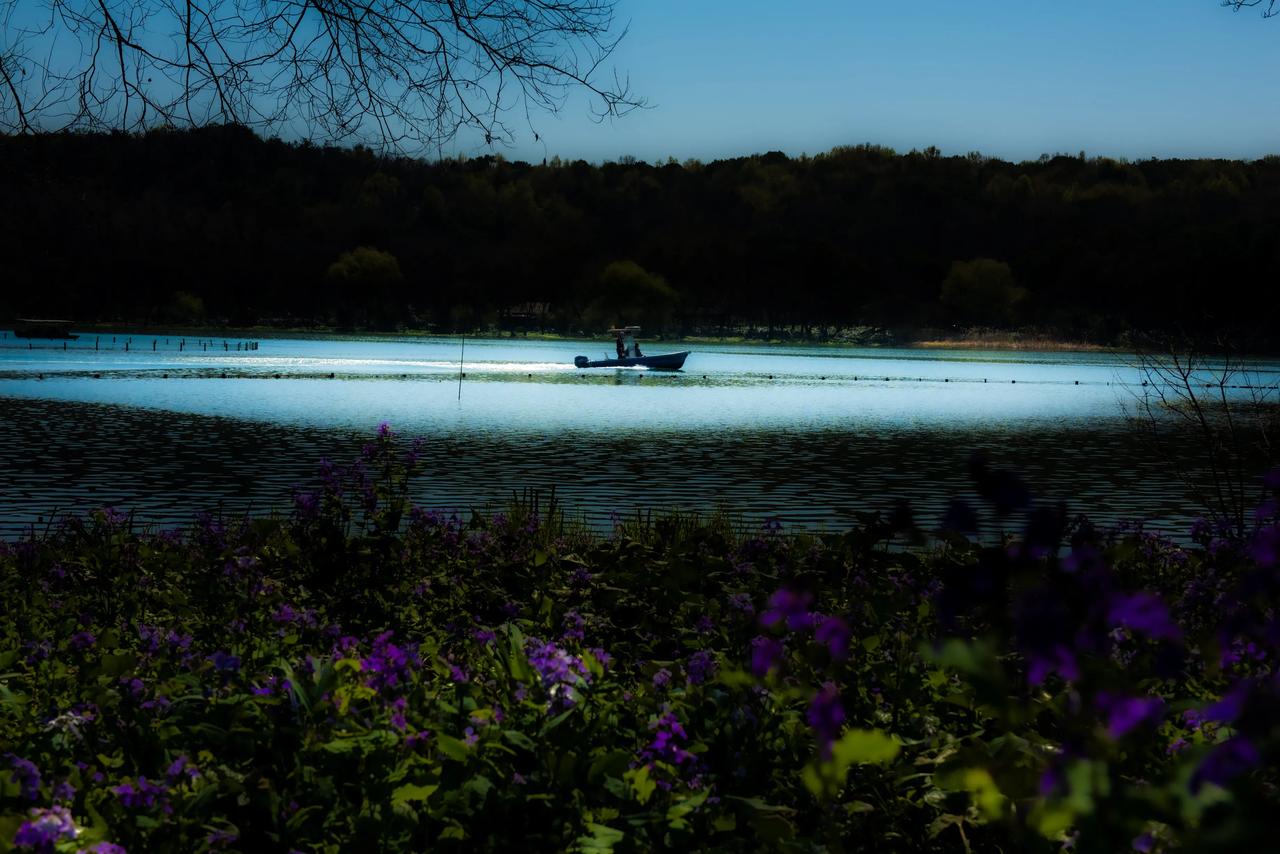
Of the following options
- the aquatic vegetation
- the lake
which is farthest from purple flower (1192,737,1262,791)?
the lake

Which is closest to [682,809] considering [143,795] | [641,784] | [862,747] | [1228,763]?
[641,784]

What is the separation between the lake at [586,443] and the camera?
66.2 ft

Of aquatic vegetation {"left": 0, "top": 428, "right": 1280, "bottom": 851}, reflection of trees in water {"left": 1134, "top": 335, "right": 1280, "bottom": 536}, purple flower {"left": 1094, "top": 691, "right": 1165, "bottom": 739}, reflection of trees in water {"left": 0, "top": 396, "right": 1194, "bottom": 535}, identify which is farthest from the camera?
reflection of trees in water {"left": 0, "top": 396, "right": 1194, "bottom": 535}

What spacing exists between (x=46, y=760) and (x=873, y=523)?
5531mm

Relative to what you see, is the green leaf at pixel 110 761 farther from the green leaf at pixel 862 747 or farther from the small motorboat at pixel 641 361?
the small motorboat at pixel 641 361

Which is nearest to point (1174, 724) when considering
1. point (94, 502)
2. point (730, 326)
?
point (94, 502)

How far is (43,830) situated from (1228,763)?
2924 mm

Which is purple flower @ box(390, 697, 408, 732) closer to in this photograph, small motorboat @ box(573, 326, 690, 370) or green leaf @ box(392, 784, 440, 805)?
green leaf @ box(392, 784, 440, 805)

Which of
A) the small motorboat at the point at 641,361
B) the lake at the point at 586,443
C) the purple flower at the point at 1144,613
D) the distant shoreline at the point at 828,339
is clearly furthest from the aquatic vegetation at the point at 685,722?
the distant shoreline at the point at 828,339

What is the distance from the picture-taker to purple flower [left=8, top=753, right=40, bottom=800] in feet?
13.0

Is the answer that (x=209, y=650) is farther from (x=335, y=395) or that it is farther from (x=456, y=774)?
(x=335, y=395)

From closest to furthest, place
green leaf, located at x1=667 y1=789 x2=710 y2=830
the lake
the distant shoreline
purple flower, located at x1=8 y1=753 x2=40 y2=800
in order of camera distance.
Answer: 1. purple flower, located at x1=8 y1=753 x2=40 y2=800
2. green leaf, located at x1=667 y1=789 x2=710 y2=830
3. the lake
4. the distant shoreline

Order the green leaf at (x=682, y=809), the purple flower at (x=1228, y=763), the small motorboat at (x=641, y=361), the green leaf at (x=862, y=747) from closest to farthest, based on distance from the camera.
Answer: the purple flower at (x=1228, y=763)
the green leaf at (x=862, y=747)
the green leaf at (x=682, y=809)
the small motorboat at (x=641, y=361)

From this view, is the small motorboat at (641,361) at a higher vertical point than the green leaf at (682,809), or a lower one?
lower
